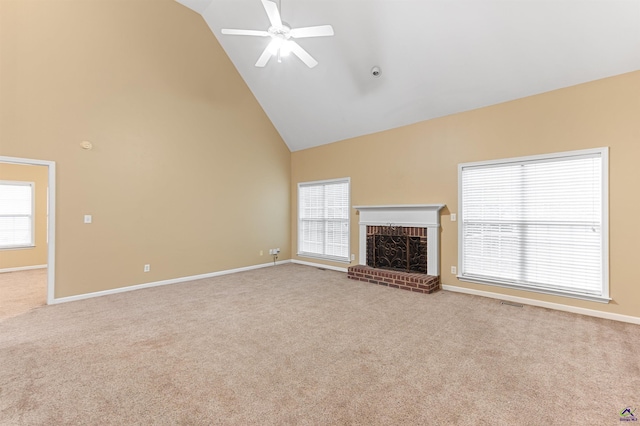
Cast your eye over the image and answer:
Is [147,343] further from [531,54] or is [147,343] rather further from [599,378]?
[531,54]

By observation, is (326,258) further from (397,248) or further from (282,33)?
(282,33)

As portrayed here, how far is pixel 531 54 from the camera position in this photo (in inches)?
144

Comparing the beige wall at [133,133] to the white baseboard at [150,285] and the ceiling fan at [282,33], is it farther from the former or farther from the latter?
the ceiling fan at [282,33]

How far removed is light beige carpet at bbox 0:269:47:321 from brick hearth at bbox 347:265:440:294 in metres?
4.91

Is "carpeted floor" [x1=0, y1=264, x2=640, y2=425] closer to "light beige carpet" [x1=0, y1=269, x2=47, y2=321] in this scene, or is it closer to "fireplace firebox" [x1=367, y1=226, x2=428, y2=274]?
"light beige carpet" [x1=0, y1=269, x2=47, y2=321]

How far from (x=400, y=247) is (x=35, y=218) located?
8.15 meters

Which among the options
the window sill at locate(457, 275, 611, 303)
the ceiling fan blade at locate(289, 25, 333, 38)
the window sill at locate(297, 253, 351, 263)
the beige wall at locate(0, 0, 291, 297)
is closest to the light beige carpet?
the beige wall at locate(0, 0, 291, 297)

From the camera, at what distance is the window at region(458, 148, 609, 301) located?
Result: 3.63 m

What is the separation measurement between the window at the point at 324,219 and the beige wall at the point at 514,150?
28 centimetres

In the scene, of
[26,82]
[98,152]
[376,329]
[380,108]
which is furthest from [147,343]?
[380,108]

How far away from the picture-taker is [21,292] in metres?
4.71

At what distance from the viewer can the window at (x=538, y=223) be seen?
363cm

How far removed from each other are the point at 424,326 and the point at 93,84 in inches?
228

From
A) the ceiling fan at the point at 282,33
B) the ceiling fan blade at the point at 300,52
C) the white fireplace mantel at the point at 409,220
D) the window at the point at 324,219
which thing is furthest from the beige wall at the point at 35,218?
the white fireplace mantel at the point at 409,220
